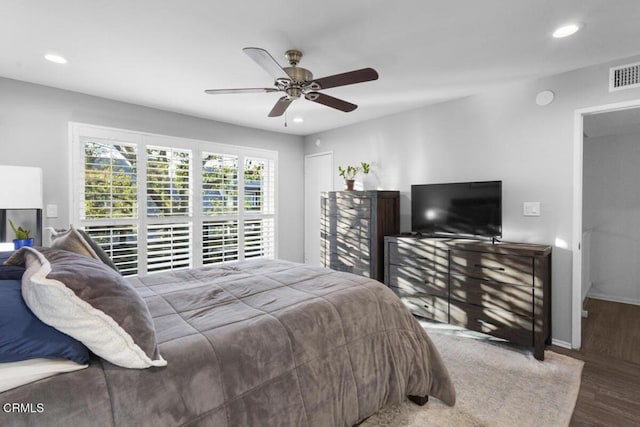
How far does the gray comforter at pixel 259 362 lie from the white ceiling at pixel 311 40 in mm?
1765

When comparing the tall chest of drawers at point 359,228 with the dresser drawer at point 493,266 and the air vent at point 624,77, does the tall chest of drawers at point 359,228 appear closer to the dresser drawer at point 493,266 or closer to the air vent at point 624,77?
the dresser drawer at point 493,266

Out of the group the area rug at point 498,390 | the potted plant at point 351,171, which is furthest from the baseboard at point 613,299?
the potted plant at point 351,171

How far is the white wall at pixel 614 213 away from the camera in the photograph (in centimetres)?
418

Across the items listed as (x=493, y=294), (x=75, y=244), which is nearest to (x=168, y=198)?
(x=75, y=244)

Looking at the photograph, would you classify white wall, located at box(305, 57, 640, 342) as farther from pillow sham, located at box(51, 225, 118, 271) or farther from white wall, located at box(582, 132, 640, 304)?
pillow sham, located at box(51, 225, 118, 271)

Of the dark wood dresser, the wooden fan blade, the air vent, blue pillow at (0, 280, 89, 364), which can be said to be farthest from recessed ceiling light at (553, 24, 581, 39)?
blue pillow at (0, 280, 89, 364)

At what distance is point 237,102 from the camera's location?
375cm

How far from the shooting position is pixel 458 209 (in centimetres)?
342

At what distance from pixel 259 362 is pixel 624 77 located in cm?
359

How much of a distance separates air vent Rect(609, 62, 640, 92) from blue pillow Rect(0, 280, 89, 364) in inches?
158

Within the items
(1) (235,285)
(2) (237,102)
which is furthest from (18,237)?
(2) (237,102)

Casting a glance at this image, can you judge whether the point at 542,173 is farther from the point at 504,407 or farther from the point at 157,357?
the point at 157,357

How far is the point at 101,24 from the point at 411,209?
11.3 ft

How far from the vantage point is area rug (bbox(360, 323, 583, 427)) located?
1950 mm
